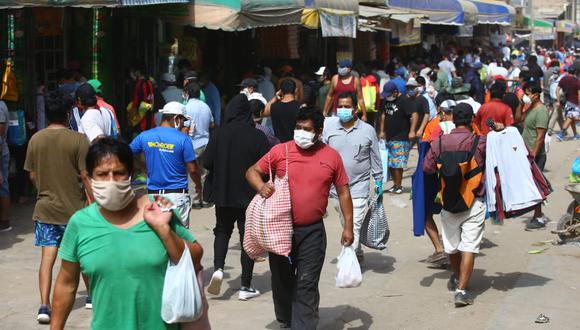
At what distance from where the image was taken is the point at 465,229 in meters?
7.93

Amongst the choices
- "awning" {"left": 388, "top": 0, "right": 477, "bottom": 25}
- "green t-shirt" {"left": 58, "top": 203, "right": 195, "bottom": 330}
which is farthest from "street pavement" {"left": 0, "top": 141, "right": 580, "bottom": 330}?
"awning" {"left": 388, "top": 0, "right": 477, "bottom": 25}

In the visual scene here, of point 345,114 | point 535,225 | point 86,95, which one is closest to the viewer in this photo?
point 86,95

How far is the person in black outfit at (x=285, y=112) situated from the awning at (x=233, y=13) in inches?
85.9

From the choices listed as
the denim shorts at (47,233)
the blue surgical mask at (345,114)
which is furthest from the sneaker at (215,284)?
the blue surgical mask at (345,114)

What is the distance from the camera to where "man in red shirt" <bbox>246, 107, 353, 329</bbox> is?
21.1ft

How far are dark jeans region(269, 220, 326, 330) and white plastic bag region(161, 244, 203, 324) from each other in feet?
8.36

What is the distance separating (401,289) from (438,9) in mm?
19301

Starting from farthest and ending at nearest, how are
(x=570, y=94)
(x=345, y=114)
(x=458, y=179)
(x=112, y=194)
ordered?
1. (x=570, y=94)
2. (x=345, y=114)
3. (x=458, y=179)
4. (x=112, y=194)

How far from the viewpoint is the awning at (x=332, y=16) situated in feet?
52.4

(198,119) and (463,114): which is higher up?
(463,114)

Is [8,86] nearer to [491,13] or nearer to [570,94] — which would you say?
[570,94]

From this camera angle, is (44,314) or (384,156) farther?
(384,156)

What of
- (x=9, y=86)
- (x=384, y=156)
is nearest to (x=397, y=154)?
(x=384, y=156)

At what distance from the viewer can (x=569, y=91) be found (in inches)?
823
